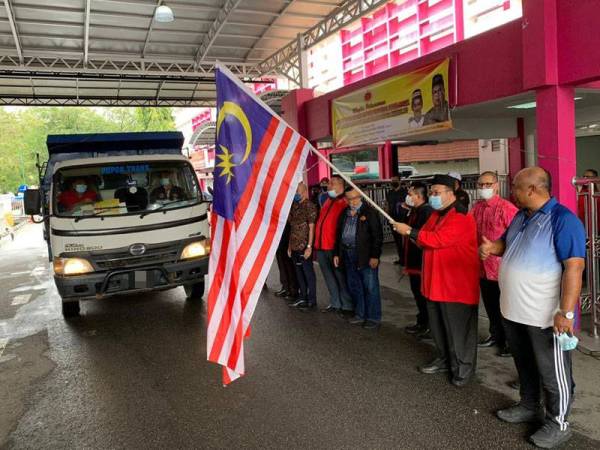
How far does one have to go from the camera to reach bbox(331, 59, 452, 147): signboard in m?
7.52

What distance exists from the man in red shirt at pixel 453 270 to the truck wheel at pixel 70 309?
5.35m

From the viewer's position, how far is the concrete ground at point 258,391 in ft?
12.0

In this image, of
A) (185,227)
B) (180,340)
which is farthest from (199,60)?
(180,340)

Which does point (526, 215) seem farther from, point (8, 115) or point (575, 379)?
point (8, 115)

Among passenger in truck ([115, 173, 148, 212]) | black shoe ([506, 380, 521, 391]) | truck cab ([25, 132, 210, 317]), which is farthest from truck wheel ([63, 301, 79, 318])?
black shoe ([506, 380, 521, 391])

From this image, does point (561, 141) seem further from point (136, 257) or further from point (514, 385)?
point (136, 257)

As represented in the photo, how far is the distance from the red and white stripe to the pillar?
10.2 feet

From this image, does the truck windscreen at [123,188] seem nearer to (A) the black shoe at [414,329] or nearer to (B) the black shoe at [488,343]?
(A) the black shoe at [414,329]

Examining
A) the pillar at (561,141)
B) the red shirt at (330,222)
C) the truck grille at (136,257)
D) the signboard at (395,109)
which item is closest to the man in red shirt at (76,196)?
the truck grille at (136,257)

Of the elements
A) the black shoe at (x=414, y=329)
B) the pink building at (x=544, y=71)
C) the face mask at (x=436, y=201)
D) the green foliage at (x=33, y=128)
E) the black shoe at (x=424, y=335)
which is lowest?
the black shoe at (x=424, y=335)

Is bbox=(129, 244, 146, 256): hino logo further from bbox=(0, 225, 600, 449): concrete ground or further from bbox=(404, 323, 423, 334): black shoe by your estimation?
bbox=(404, 323, 423, 334): black shoe

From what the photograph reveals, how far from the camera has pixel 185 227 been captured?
6.77 m

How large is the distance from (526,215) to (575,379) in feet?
6.07

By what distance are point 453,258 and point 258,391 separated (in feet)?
6.79
